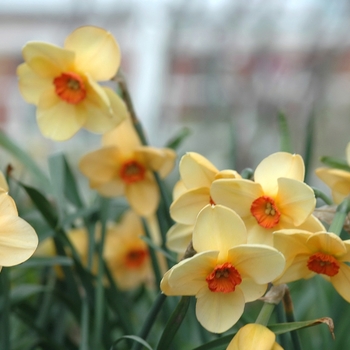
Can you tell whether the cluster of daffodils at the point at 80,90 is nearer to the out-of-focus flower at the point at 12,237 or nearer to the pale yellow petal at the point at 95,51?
the pale yellow petal at the point at 95,51

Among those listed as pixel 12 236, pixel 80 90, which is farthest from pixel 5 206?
pixel 80 90

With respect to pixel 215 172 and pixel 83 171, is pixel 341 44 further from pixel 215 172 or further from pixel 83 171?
pixel 215 172

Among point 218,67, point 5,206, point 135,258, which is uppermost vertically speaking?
point 5,206

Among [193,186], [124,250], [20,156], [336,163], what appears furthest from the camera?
[124,250]

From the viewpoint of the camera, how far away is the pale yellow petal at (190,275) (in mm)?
446

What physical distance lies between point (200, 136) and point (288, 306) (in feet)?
9.16

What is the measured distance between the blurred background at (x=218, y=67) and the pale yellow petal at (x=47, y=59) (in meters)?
0.40

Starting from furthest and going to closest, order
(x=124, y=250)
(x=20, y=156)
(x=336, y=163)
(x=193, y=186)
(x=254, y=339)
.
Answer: (x=124, y=250), (x=20, y=156), (x=336, y=163), (x=193, y=186), (x=254, y=339)

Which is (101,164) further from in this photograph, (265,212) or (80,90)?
(265,212)

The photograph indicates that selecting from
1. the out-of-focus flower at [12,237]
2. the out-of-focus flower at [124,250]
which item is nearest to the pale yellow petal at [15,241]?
the out-of-focus flower at [12,237]

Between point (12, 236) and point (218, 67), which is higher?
point (12, 236)

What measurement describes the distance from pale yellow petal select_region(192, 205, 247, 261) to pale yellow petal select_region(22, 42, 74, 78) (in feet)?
1.01

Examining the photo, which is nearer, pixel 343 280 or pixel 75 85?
pixel 343 280

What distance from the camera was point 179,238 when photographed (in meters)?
0.61
